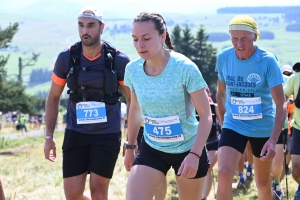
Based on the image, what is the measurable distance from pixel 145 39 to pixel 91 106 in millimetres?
1400

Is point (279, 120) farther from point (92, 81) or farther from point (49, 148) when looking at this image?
point (49, 148)

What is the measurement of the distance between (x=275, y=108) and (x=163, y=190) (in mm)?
1814

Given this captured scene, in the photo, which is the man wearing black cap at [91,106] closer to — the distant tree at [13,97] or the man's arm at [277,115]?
the man's arm at [277,115]

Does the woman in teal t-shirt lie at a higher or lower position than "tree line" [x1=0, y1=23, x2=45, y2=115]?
higher

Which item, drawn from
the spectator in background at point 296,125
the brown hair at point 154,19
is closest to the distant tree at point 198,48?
the spectator in background at point 296,125

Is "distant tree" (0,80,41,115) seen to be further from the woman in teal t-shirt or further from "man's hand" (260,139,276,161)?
the woman in teal t-shirt

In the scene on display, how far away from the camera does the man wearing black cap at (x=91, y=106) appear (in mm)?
5492

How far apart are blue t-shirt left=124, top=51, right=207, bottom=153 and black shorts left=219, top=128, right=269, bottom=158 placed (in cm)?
122

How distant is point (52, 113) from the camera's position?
19.0 feet

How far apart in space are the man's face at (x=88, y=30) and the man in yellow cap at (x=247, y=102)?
1297mm

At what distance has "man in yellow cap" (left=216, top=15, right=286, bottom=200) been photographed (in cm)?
556

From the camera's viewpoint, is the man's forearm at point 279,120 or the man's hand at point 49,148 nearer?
the man's forearm at point 279,120

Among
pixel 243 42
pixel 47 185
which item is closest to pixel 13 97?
pixel 47 185

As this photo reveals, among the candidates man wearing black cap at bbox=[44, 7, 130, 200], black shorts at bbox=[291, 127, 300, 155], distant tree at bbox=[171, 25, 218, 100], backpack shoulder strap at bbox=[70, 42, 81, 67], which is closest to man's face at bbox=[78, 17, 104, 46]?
man wearing black cap at bbox=[44, 7, 130, 200]
